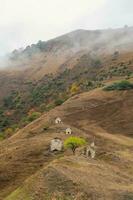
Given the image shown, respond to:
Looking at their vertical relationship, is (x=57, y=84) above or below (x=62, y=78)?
below

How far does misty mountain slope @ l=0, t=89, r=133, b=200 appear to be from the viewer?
3247 centimetres

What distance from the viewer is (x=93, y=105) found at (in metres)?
99.9

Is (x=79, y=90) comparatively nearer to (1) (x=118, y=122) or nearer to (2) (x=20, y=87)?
(1) (x=118, y=122)

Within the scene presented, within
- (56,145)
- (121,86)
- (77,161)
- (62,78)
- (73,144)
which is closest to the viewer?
(77,161)

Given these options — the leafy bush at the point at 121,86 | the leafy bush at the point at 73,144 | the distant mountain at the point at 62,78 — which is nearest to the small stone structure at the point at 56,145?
the leafy bush at the point at 73,144

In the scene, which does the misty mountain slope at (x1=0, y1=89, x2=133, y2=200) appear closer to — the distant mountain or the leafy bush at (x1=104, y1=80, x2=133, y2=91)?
the leafy bush at (x1=104, y1=80, x2=133, y2=91)

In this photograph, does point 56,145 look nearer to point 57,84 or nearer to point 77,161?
point 77,161

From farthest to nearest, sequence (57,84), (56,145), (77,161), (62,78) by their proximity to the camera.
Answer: (62,78) → (57,84) → (56,145) → (77,161)

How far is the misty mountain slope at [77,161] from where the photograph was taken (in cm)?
3247

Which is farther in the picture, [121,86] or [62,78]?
[62,78]

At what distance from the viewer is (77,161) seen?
40531 mm

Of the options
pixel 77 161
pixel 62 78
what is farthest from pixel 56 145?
pixel 62 78

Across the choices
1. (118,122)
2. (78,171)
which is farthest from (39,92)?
(78,171)

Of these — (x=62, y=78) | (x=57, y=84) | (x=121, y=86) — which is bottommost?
(x=121, y=86)
